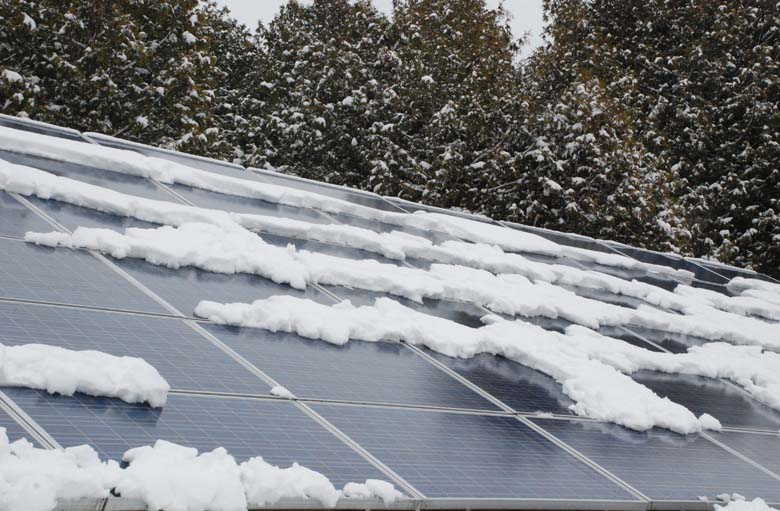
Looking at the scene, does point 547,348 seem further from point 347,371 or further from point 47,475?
point 47,475

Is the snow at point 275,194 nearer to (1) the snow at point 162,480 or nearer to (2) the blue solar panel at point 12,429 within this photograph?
(2) the blue solar panel at point 12,429

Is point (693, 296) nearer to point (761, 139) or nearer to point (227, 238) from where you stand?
point (227, 238)

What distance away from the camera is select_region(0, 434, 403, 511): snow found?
1879 millimetres

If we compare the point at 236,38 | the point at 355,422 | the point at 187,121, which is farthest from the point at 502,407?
the point at 236,38

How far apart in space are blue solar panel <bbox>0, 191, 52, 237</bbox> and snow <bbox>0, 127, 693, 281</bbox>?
783 millimetres

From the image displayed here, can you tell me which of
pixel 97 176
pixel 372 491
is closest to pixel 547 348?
pixel 372 491

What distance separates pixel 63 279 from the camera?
3621 mm

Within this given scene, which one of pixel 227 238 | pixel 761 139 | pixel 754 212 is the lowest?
pixel 227 238

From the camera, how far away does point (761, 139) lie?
25.0 meters

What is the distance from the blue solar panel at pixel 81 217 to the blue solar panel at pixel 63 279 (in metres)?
0.54

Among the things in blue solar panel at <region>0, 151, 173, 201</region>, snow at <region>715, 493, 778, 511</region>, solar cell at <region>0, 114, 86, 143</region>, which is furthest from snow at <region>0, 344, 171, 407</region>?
solar cell at <region>0, 114, 86, 143</region>

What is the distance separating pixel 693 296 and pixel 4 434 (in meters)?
7.47

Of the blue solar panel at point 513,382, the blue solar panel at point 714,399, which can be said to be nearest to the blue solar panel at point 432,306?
the blue solar panel at point 513,382

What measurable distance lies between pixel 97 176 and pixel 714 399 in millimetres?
4430
